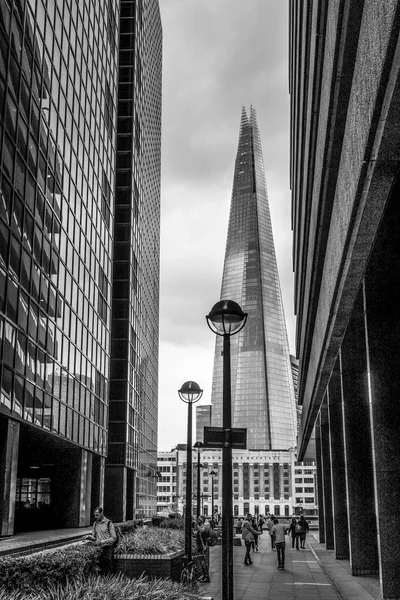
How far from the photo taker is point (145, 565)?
15.9 meters

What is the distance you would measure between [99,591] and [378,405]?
31.3 feet

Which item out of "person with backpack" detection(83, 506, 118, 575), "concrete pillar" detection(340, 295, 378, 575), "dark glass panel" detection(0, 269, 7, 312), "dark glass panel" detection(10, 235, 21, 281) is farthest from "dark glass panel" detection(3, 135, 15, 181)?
"person with backpack" detection(83, 506, 118, 575)

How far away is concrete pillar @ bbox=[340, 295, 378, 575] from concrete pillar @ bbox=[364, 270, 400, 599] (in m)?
5.03

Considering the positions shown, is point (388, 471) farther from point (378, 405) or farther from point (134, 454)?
point (134, 454)

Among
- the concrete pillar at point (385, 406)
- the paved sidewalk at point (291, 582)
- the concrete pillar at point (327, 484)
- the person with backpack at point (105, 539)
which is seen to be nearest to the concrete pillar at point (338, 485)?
the paved sidewalk at point (291, 582)

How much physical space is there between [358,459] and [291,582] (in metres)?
4.59

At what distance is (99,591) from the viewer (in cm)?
940

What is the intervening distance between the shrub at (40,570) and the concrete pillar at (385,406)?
7284 mm

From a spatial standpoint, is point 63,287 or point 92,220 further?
point 92,220

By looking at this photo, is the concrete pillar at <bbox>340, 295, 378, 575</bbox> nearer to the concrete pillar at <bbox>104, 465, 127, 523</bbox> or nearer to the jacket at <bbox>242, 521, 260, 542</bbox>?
the jacket at <bbox>242, 521, 260, 542</bbox>

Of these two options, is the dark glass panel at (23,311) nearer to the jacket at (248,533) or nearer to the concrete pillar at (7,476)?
the concrete pillar at (7,476)

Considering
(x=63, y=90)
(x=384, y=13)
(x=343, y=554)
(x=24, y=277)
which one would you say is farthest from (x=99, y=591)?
(x=63, y=90)

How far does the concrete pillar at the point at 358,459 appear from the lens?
22859 mm

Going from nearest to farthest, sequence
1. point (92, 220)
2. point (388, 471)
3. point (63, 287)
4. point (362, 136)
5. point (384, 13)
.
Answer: point (384, 13)
point (362, 136)
point (388, 471)
point (63, 287)
point (92, 220)
